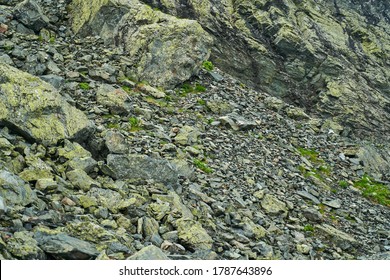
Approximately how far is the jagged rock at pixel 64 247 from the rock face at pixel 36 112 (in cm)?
573

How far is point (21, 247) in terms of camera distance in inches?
364

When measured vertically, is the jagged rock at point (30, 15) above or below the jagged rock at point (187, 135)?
above

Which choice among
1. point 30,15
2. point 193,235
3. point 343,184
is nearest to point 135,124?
point 193,235

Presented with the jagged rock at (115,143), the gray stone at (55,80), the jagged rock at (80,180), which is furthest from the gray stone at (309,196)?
the gray stone at (55,80)

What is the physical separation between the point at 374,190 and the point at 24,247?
21.8 m

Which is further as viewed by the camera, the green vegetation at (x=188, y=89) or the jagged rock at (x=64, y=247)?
the green vegetation at (x=188, y=89)

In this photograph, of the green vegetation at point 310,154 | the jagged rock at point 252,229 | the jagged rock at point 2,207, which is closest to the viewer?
the jagged rock at point 2,207

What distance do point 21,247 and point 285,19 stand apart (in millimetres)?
35636

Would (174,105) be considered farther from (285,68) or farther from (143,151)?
(285,68)

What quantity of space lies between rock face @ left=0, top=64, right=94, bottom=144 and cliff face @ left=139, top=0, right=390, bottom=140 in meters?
19.1

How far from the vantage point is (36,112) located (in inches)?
607

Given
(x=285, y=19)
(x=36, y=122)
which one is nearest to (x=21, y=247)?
(x=36, y=122)

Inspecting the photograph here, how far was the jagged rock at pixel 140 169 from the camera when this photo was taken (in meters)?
15.4

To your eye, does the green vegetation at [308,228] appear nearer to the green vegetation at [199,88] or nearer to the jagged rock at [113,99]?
the jagged rock at [113,99]
